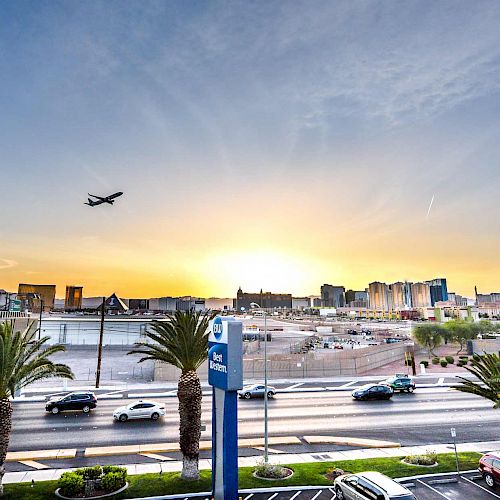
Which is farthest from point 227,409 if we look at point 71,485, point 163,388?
point 163,388

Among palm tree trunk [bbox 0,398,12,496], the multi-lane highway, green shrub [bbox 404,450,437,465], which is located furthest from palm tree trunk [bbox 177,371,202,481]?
green shrub [bbox 404,450,437,465]

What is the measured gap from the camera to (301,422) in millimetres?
31609

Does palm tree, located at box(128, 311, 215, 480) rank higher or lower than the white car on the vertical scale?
higher

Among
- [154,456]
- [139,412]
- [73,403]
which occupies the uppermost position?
[73,403]

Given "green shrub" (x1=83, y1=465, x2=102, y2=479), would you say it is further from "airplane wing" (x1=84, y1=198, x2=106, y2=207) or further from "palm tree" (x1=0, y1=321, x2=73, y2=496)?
"airplane wing" (x1=84, y1=198, x2=106, y2=207)

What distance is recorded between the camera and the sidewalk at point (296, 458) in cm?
2081

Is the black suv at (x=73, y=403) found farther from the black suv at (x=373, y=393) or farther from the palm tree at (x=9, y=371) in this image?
the black suv at (x=373, y=393)

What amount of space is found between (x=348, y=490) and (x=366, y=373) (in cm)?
4101

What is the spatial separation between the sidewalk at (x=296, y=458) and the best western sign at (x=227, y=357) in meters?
8.28

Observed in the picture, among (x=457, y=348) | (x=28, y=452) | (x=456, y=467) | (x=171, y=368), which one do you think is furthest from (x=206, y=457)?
(x=457, y=348)

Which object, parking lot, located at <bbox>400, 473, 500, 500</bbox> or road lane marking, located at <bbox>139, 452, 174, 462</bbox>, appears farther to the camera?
road lane marking, located at <bbox>139, 452, 174, 462</bbox>

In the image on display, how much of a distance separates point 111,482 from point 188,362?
20.2 feet

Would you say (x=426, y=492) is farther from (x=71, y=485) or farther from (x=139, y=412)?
(x=139, y=412)

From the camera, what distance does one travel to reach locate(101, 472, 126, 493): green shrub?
1847 cm
